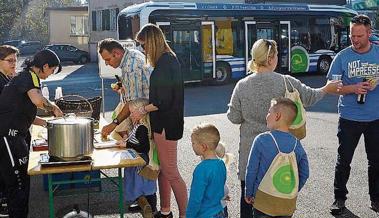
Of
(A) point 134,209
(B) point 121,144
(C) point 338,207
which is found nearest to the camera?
(B) point 121,144

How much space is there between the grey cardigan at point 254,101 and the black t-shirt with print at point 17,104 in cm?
173

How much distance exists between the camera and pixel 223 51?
61.2 feet

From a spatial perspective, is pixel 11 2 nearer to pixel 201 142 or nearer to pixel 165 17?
pixel 165 17

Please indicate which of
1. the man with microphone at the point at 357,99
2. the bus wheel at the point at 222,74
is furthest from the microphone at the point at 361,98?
the bus wheel at the point at 222,74

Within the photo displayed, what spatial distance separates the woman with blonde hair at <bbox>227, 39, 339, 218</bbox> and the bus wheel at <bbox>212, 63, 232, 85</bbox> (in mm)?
14872

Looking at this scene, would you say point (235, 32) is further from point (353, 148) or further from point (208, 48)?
point (353, 148)

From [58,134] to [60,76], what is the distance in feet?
73.8

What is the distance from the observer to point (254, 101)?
12.3ft

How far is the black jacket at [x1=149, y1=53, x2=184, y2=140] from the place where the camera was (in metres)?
4.38

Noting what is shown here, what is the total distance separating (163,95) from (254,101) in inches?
37.8

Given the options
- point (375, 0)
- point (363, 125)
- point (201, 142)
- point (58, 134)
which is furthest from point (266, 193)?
point (375, 0)

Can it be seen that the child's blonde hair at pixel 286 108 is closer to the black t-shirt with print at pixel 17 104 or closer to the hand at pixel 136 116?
the hand at pixel 136 116

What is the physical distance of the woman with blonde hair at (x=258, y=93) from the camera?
12.2 ft

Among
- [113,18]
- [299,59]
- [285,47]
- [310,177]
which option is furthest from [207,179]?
[113,18]
